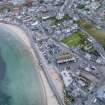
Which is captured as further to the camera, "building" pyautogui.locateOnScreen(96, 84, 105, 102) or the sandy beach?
the sandy beach

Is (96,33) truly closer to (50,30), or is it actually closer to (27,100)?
(50,30)

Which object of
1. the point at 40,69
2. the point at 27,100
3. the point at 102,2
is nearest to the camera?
the point at 27,100

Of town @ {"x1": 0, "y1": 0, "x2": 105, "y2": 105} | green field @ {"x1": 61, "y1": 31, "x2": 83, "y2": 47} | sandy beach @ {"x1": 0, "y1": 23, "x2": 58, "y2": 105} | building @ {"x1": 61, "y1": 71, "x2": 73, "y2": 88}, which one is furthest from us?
green field @ {"x1": 61, "y1": 31, "x2": 83, "y2": 47}

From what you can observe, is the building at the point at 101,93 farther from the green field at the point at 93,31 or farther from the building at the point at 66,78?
the green field at the point at 93,31

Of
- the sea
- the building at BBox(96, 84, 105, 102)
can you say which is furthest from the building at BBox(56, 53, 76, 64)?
the building at BBox(96, 84, 105, 102)

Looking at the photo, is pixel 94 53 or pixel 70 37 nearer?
pixel 94 53

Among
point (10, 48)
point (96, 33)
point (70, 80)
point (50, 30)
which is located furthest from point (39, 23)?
point (70, 80)

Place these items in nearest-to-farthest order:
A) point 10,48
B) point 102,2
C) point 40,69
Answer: point 40,69 → point 10,48 → point 102,2

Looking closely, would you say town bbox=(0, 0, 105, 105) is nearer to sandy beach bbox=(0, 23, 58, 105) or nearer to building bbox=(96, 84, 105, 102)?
building bbox=(96, 84, 105, 102)

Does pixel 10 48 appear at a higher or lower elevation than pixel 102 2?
lower
